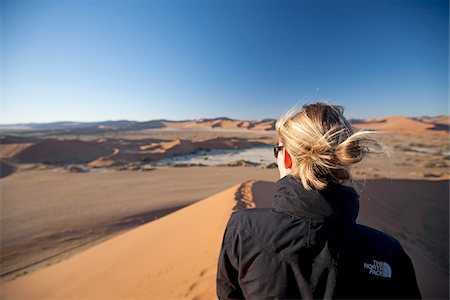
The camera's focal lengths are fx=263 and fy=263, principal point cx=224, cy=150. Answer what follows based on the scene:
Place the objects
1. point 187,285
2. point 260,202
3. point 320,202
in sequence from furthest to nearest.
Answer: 1. point 260,202
2. point 187,285
3. point 320,202

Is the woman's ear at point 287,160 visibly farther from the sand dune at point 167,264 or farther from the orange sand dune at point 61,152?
the orange sand dune at point 61,152

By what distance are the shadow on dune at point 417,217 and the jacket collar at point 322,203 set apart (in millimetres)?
4523

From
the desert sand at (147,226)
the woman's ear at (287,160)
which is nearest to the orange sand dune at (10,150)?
the desert sand at (147,226)

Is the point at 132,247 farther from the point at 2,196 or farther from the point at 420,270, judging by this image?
the point at 2,196

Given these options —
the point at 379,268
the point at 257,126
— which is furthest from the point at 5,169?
the point at 257,126

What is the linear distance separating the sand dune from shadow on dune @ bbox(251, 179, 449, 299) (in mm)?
33

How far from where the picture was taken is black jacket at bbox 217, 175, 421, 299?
1083 mm

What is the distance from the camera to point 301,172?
1224 millimetres

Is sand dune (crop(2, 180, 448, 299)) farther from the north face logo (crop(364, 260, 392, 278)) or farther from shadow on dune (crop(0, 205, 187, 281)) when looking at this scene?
the north face logo (crop(364, 260, 392, 278))

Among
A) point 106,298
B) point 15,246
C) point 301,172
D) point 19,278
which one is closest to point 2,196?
point 15,246

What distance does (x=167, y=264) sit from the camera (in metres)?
4.31

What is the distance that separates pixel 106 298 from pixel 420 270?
544 cm

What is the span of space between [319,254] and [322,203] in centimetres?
21

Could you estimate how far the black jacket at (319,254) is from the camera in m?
1.08
